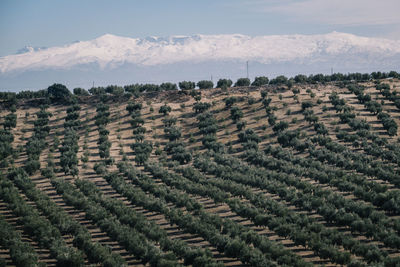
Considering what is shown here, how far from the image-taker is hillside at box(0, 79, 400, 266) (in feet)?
101

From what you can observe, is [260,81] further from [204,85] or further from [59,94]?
[59,94]

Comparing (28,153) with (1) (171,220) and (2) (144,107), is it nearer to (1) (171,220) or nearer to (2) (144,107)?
(2) (144,107)

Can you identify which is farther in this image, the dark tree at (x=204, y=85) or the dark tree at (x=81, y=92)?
the dark tree at (x=81, y=92)

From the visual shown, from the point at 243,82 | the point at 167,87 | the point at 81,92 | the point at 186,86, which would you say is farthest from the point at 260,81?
the point at 81,92

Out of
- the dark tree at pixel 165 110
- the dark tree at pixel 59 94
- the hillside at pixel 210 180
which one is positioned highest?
the dark tree at pixel 59 94

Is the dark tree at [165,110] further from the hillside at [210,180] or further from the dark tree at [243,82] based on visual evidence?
the dark tree at [243,82]

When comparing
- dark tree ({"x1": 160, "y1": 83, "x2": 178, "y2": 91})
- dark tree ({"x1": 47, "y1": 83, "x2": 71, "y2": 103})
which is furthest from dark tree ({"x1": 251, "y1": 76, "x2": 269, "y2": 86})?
dark tree ({"x1": 47, "y1": 83, "x2": 71, "y2": 103})

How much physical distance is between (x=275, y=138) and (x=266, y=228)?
38.0 metres

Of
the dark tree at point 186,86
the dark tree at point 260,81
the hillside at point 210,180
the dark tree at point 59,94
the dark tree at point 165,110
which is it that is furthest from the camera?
the dark tree at point 260,81

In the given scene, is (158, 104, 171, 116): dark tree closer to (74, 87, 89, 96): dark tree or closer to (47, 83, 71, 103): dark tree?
(47, 83, 71, 103): dark tree

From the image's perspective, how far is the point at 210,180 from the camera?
161ft

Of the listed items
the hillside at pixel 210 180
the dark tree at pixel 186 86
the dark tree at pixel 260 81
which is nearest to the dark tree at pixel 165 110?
the hillside at pixel 210 180

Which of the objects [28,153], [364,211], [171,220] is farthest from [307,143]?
[28,153]

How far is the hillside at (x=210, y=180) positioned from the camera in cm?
3080
